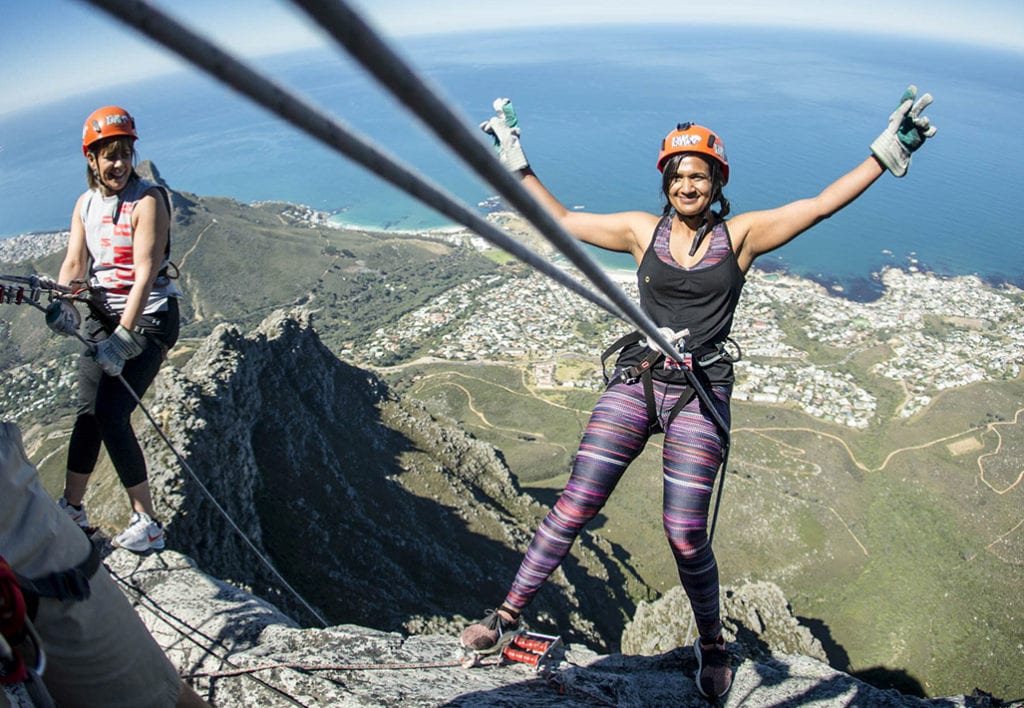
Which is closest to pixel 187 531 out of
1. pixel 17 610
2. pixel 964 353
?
pixel 17 610

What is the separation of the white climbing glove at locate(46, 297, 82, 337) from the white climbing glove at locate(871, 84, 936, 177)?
6.90 metres

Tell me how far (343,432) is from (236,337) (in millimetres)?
10731

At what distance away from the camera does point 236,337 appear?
2581 cm

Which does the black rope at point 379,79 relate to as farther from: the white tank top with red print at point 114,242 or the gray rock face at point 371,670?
the white tank top with red print at point 114,242

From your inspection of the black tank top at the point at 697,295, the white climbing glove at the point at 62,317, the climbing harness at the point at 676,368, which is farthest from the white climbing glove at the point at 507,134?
the white climbing glove at the point at 62,317

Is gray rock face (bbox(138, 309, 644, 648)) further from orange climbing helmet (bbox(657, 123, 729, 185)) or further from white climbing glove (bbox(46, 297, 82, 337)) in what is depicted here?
orange climbing helmet (bbox(657, 123, 729, 185))

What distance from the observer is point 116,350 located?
17.2 ft

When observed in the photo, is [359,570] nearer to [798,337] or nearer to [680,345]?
[680,345]

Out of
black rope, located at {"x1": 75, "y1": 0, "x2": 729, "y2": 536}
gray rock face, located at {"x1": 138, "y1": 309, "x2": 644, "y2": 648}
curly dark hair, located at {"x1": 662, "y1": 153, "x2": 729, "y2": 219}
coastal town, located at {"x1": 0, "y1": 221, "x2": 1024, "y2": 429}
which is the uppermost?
coastal town, located at {"x1": 0, "y1": 221, "x2": 1024, "y2": 429}

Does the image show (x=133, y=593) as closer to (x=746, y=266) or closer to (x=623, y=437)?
(x=623, y=437)

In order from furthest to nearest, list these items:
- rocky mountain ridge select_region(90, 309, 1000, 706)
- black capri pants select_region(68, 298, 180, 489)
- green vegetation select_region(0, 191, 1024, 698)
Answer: green vegetation select_region(0, 191, 1024, 698) → black capri pants select_region(68, 298, 180, 489) → rocky mountain ridge select_region(90, 309, 1000, 706)

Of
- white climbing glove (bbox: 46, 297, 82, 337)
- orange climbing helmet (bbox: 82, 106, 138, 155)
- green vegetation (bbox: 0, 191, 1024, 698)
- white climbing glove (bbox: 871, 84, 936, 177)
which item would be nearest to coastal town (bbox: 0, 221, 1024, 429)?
green vegetation (bbox: 0, 191, 1024, 698)

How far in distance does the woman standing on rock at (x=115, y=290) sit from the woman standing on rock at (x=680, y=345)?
324cm

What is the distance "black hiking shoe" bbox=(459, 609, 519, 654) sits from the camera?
5.34m
